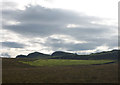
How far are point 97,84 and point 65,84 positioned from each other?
26.1ft

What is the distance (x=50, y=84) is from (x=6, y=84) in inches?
464

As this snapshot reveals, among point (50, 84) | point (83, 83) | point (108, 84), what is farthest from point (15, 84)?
point (108, 84)

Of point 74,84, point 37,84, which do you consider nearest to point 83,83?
point 74,84

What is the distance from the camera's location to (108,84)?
39969 mm

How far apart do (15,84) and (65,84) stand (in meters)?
13.0

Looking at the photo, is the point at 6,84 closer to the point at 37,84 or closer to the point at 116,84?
the point at 37,84

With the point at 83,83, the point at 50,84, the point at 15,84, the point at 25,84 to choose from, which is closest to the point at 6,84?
the point at 15,84

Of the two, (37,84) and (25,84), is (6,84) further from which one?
(37,84)

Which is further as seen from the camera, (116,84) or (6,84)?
(6,84)

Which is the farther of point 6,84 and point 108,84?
point 6,84

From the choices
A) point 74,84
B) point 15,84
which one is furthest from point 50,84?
point 15,84

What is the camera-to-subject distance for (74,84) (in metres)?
40.6

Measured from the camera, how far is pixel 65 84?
132 feet

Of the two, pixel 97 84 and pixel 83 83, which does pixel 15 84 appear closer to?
pixel 83 83
